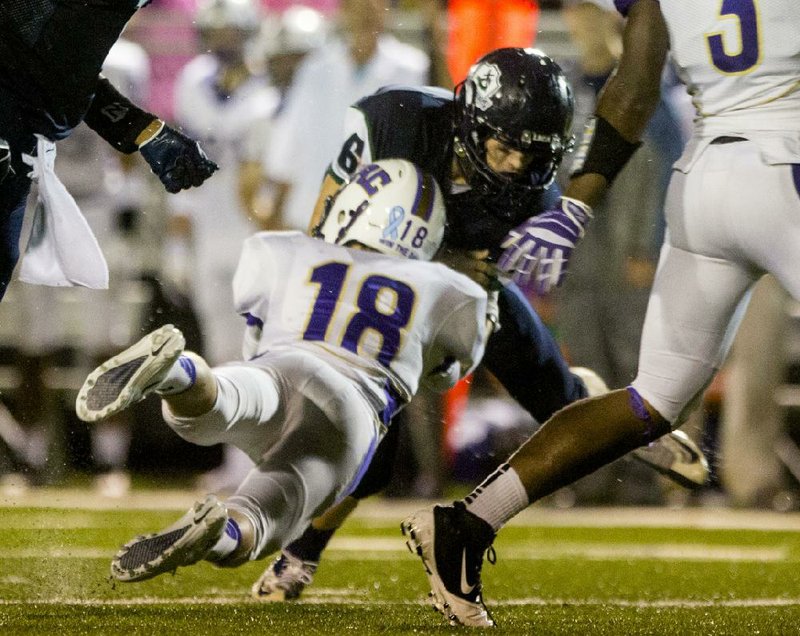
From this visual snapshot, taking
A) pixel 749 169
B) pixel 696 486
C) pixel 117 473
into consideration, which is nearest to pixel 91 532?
pixel 117 473

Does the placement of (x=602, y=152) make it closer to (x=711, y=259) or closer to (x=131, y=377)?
(x=711, y=259)

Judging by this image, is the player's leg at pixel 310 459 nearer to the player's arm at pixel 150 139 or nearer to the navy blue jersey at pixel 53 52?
the player's arm at pixel 150 139

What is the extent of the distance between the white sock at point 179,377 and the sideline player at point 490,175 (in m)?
0.93

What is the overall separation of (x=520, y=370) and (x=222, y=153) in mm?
2305

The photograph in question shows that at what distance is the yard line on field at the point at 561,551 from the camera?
193 inches

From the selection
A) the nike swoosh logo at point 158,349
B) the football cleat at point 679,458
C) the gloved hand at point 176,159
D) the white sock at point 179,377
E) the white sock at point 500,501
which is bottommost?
the football cleat at point 679,458

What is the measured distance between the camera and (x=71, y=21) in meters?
3.48

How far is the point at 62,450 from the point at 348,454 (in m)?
3.84

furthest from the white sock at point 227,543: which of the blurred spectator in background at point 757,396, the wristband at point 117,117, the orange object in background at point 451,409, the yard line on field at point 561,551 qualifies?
the blurred spectator in background at point 757,396

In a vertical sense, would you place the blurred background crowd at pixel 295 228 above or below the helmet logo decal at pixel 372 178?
below

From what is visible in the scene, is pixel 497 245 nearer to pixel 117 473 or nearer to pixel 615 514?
pixel 615 514

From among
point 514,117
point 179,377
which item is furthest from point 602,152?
point 179,377

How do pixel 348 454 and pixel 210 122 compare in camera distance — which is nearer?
pixel 348 454

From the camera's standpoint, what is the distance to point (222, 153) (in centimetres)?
615
